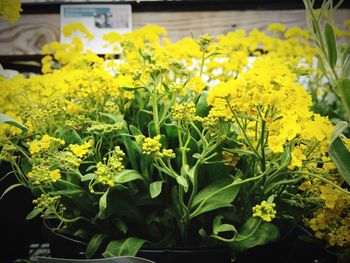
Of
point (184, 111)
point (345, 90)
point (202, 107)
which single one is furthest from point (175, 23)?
point (345, 90)

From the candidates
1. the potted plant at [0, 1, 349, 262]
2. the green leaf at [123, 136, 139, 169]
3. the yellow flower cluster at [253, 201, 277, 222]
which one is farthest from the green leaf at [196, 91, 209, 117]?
the yellow flower cluster at [253, 201, 277, 222]

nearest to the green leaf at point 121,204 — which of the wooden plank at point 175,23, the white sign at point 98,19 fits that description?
the white sign at point 98,19

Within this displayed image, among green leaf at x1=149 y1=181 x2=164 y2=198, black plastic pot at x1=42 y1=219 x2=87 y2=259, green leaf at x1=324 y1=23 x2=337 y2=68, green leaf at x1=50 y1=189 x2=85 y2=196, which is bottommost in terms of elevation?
black plastic pot at x1=42 y1=219 x2=87 y2=259

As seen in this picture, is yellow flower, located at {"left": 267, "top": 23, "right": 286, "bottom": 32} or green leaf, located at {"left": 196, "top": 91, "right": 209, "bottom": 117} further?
yellow flower, located at {"left": 267, "top": 23, "right": 286, "bottom": 32}

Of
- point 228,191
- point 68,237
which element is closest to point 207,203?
point 228,191

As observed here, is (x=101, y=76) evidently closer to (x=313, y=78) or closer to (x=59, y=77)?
(x=59, y=77)

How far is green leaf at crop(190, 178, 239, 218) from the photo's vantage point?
25.3 inches

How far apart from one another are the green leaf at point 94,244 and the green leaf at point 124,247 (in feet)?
0.07

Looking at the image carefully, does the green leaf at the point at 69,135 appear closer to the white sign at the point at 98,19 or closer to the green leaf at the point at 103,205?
the green leaf at the point at 103,205

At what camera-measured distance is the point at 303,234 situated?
0.87 metres

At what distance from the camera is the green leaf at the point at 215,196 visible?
0.64m

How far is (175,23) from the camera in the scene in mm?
1311

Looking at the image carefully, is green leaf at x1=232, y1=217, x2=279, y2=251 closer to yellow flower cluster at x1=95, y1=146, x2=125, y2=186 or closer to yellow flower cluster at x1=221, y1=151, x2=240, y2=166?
yellow flower cluster at x1=221, y1=151, x2=240, y2=166

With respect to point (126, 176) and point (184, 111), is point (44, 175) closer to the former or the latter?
point (126, 176)
